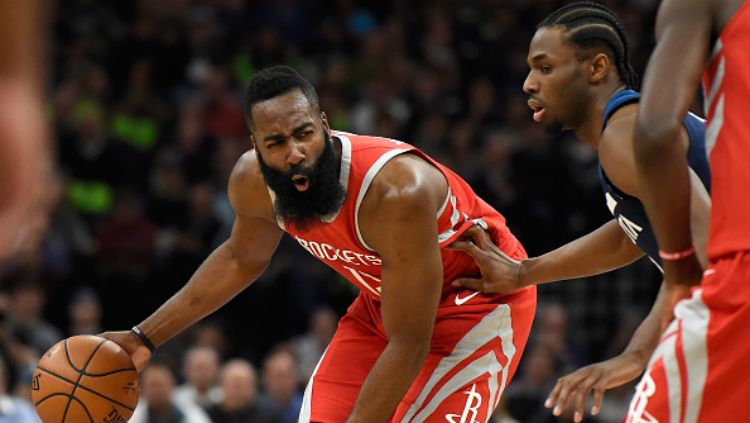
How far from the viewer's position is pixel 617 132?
3.53m

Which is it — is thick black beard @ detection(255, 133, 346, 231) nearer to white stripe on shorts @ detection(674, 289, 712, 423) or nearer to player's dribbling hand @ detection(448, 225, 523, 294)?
player's dribbling hand @ detection(448, 225, 523, 294)

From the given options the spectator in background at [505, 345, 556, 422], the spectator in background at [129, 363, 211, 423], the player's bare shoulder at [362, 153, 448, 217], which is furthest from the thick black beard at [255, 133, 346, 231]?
the spectator in background at [505, 345, 556, 422]

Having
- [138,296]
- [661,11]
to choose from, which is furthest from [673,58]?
[138,296]

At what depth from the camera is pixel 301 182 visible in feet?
14.9

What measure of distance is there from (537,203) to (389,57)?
3192mm

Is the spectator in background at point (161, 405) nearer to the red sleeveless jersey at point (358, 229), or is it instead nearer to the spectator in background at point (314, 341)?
the spectator in background at point (314, 341)

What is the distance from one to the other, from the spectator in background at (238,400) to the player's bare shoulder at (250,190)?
448cm

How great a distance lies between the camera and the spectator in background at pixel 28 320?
968cm

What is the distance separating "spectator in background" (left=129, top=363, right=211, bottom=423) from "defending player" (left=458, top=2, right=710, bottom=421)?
191 inches

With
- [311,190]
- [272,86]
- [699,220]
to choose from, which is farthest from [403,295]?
[699,220]

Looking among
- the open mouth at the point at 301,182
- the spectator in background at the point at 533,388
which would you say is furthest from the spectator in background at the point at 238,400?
the open mouth at the point at 301,182

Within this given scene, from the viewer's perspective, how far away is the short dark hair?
4.55 metres

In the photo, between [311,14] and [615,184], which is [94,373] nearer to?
[615,184]

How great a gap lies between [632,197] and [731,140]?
2.20 ft
